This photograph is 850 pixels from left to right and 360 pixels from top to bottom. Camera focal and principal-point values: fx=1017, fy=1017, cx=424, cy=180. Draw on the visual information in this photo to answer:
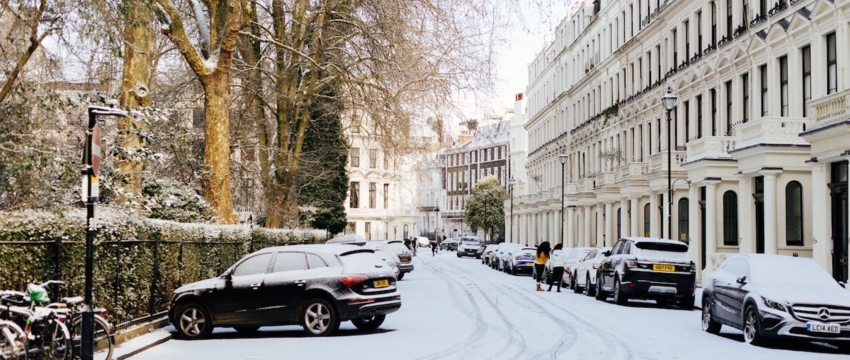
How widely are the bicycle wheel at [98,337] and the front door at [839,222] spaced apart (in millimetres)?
20776

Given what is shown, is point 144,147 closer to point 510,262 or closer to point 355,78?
point 355,78

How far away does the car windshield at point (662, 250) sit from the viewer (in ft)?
86.2

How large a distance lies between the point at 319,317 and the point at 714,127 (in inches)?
1131

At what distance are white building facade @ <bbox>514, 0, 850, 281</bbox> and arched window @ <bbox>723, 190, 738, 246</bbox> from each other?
0.17 ft

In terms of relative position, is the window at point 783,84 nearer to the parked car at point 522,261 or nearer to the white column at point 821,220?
the white column at point 821,220

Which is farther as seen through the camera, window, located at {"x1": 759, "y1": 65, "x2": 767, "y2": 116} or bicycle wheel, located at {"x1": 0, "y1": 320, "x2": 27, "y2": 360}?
window, located at {"x1": 759, "y1": 65, "x2": 767, "y2": 116}

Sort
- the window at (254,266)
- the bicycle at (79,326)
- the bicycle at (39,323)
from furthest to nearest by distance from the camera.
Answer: the window at (254,266) → the bicycle at (79,326) → the bicycle at (39,323)

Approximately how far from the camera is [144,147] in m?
17.8

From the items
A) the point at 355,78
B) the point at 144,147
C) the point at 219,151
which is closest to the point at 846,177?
the point at 355,78

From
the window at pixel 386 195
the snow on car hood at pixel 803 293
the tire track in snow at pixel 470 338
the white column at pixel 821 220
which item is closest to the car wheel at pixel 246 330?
the tire track in snow at pixel 470 338

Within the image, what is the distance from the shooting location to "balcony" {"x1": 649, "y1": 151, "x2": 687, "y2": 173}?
4341cm

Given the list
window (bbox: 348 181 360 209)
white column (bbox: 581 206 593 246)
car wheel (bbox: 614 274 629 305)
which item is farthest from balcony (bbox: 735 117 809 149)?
window (bbox: 348 181 360 209)

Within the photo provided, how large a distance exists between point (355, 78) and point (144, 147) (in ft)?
46.7

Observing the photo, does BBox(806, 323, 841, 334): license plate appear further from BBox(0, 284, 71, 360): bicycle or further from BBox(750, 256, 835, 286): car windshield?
BBox(0, 284, 71, 360): bicycle
